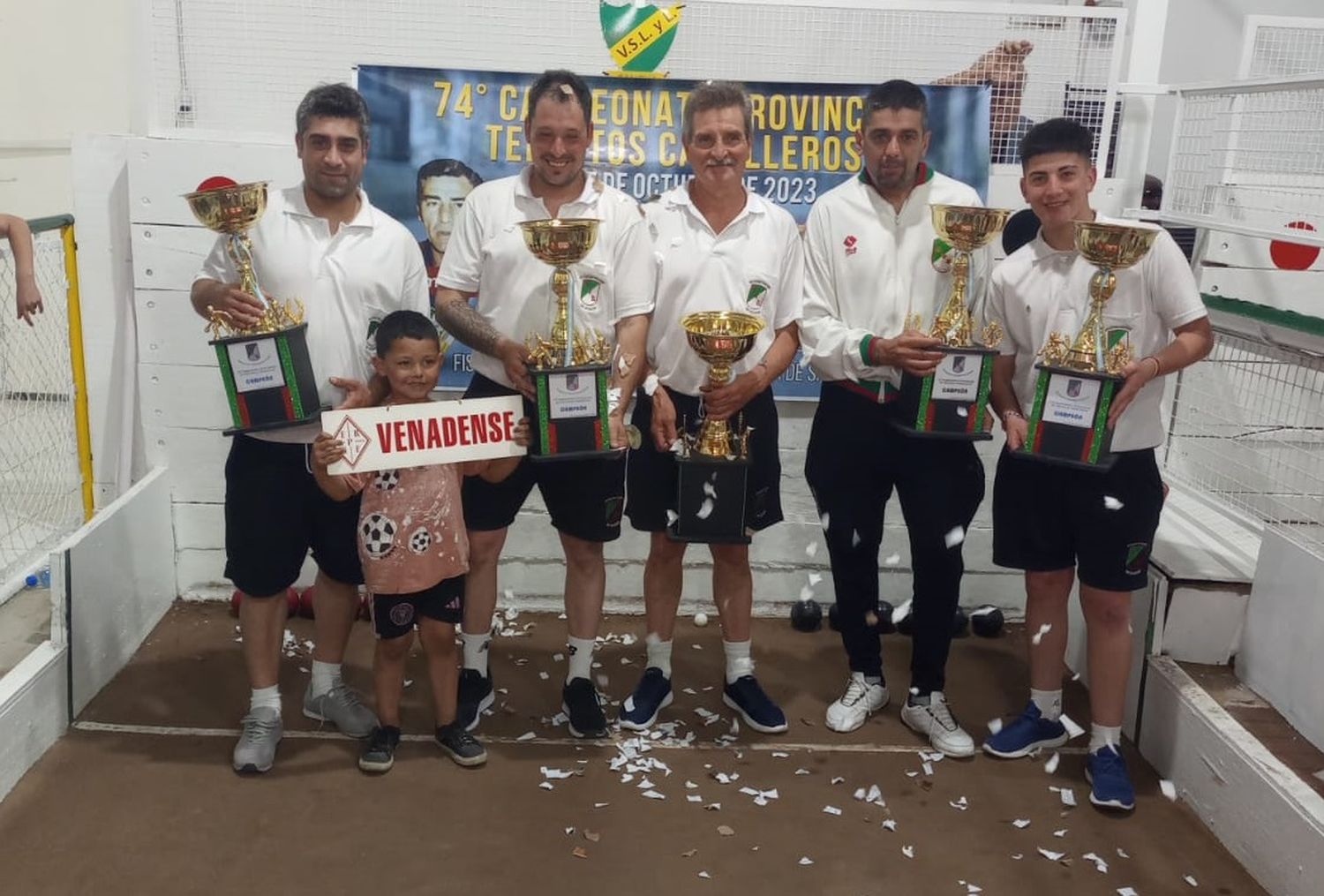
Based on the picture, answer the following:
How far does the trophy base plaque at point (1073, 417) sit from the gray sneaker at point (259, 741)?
1978 mm

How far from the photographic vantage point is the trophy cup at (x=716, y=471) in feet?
8.67

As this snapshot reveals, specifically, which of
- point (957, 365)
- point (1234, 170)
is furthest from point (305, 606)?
point (1234, 170)

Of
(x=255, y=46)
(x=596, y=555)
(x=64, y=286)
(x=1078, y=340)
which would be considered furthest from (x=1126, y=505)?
(x=64, y=286)

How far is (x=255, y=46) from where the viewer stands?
3549 mm

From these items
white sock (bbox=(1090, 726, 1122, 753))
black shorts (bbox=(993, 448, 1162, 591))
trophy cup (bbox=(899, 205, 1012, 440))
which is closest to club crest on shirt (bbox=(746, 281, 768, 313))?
trophy cup (bbox=(899, 205, 1012, 440))

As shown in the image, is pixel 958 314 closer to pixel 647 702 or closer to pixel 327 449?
pixel 647 702

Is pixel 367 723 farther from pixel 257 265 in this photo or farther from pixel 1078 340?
pixel 1078 340

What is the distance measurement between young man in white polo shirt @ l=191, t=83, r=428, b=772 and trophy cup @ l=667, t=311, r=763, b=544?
2.43 feet

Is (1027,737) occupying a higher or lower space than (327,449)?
lower

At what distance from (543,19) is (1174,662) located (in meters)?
2.72

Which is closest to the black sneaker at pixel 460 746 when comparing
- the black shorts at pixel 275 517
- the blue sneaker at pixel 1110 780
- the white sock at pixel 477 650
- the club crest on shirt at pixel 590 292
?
the white sock at pixel 477 650

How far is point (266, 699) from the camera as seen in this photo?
2828 mm

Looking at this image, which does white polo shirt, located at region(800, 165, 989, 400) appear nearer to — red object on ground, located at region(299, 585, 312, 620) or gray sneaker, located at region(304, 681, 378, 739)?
gray sneaker, located at region(304, 681, 378, 739)

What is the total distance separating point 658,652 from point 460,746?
598mm
